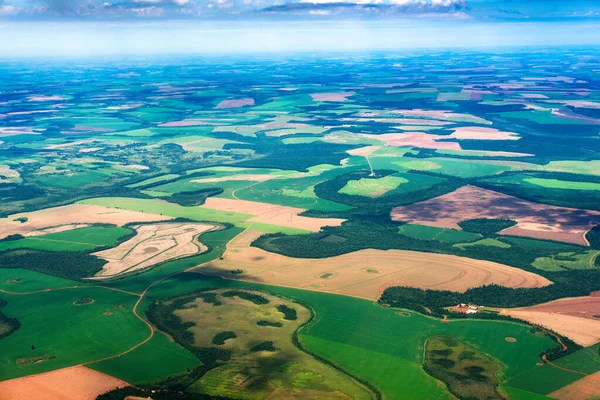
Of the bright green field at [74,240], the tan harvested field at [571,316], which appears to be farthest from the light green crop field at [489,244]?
the bright green field at [74,240]

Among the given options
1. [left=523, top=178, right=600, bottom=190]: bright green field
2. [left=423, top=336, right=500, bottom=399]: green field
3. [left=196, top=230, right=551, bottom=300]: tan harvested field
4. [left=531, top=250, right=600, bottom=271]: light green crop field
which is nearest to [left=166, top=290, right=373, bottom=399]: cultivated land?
[left=196, top=230, right=551, bottom=300]: tan harvested field

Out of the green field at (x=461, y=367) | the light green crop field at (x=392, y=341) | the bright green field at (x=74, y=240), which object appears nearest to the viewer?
the green field at (x=461, y=367)

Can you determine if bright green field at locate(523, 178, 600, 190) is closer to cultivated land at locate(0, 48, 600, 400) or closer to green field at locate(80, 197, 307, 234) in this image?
cultivated land at locate(0, 48, 600, 400)

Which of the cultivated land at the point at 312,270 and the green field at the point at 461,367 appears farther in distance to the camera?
the cultivated land at the point at 312,270

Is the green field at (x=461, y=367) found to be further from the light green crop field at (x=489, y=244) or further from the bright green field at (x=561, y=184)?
the bright green field at (x=561, y=184)

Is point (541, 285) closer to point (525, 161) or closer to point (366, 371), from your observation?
point (366, 371)

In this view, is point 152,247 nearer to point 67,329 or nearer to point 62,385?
point 67,329

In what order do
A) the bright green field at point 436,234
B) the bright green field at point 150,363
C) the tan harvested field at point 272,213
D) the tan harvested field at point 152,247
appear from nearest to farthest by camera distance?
the bright green field at point 150,363
the tan harvested field at point 152,247
the bright green field at point 436,234
the tan harvested field at point 272,213
